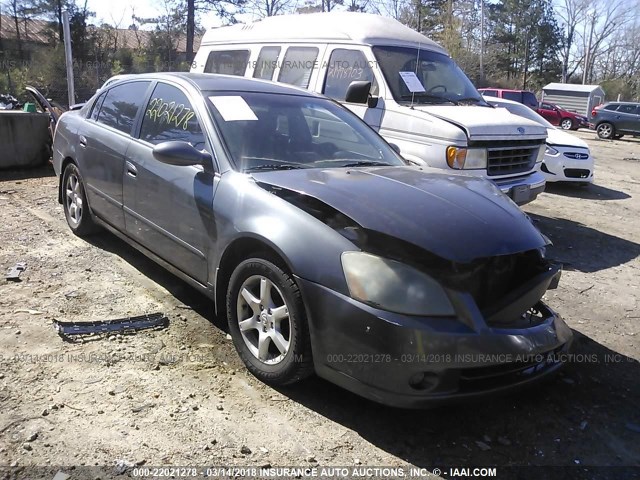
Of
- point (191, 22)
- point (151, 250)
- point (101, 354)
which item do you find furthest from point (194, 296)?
point (191, 22)

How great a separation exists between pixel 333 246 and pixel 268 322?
0.63 metres

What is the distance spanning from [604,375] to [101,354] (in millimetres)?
3088

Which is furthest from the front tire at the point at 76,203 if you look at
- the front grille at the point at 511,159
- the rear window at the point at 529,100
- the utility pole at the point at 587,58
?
the utility pole at the point at 587,58

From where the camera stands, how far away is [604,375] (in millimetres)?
3475

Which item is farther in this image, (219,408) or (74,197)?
(74,197)

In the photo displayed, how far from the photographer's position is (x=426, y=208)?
2.99 metres

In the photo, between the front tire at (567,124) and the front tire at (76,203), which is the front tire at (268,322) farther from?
the front tire at (567,124)

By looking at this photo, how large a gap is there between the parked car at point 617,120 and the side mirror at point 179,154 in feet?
83.4

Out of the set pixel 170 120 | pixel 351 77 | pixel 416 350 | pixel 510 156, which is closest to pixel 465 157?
pixel 510 156

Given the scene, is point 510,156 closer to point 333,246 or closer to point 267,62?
point 267,62

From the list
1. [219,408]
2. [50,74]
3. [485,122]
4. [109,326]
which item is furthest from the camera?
[50,74]

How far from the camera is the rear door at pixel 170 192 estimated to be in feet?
11.5

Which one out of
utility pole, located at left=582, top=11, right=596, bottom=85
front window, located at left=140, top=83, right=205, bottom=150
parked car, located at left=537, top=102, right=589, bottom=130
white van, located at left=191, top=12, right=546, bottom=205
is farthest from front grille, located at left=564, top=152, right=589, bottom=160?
utility pole, located at left=582, top=11, right=596, bottom=85

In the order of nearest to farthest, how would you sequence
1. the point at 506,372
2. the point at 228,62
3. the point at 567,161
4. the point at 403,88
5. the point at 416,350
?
1. the point at 416,350
2. the point at 506,372
3. the point at 403,88
4. the point at 228,62
5. the point at 567,161
